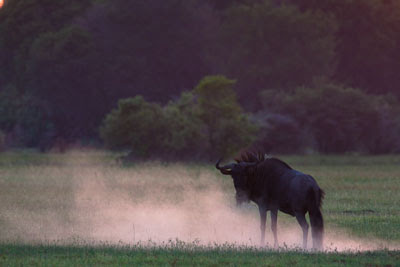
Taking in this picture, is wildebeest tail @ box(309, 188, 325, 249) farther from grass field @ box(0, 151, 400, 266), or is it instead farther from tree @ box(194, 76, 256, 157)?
tree @ box(194, 76, 256, 157)

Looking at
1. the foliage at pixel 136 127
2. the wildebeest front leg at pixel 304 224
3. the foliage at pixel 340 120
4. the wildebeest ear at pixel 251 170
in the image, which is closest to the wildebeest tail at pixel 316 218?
the wildebeest front leg at pixel 304 224

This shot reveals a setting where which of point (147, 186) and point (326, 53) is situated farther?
point (326, 53)

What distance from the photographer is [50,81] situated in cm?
6975

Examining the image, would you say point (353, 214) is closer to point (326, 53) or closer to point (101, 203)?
point (101, 203)

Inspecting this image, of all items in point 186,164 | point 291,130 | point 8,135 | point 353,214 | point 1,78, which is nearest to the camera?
point 353,214

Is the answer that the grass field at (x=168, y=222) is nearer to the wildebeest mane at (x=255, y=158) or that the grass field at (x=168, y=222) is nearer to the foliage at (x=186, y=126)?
the wildebeest mane at (x=255, y=158)

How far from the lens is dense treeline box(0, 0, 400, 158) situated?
6988 centimetres

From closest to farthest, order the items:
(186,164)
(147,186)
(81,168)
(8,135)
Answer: (147,186)
(81,168)
(186,164)
(8,135)

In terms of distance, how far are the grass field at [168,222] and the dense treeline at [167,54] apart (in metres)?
30.0

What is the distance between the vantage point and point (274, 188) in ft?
49.2

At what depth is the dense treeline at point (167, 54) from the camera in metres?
69.9

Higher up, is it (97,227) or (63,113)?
(97,227)

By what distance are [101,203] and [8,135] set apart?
157 ft

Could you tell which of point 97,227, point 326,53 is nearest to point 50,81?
point 326,53
